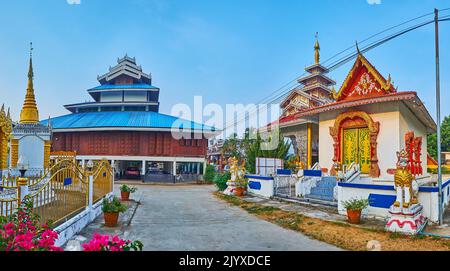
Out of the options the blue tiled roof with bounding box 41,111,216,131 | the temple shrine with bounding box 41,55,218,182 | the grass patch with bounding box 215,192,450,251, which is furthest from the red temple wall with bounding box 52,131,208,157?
the grass patch with bounding box 215,192,450,251

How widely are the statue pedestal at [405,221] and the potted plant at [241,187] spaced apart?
919cm

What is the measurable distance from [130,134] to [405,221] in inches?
949

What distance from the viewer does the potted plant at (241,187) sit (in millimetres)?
16641

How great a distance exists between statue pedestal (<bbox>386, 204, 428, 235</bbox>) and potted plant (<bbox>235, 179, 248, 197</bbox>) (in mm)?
9190

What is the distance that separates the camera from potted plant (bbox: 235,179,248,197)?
16.6 m

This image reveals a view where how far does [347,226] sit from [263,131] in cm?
1571

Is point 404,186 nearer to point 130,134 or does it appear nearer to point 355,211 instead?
point 355,211

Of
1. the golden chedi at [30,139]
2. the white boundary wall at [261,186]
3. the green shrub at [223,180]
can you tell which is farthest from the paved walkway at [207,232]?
the green shrub at [223,180]

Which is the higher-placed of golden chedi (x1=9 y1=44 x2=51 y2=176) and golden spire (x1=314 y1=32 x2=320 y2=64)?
golden spire (x1=314 y1=32 x2=320 y2=64)

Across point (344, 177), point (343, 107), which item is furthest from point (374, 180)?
point (343, 107)

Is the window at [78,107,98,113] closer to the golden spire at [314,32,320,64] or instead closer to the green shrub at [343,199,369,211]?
the golden spire at [314,32,320,64]

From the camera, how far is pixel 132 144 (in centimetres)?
2775
